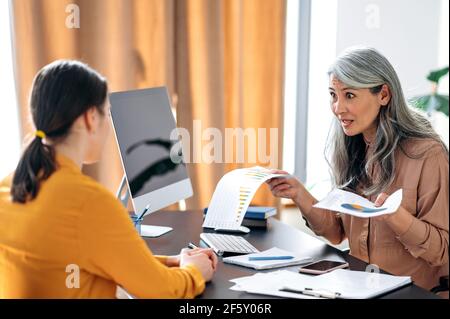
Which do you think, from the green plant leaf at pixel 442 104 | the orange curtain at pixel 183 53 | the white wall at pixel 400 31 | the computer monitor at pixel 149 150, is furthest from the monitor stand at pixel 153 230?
the white wall at pixel 400 31

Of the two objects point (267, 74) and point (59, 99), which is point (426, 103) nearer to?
point (267, 74)

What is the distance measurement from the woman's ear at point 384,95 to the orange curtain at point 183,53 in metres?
1.25

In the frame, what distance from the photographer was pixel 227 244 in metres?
1.89

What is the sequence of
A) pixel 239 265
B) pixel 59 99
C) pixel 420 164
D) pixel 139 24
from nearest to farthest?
pixel 59 99
pixel 239 265
pixel 420 164
pixel 139 24

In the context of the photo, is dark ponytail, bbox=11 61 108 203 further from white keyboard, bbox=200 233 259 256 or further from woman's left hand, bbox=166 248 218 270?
white keyboard, bbox=200 233 259 256

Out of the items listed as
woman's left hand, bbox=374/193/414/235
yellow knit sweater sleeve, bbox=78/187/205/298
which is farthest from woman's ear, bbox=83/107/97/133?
woman's left hand, bbox=374/193/414/235

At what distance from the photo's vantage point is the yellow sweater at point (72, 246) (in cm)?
129

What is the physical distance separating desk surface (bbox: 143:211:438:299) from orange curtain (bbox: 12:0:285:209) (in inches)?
34.1

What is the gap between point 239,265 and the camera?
1717mm

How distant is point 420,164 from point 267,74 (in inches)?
58.9

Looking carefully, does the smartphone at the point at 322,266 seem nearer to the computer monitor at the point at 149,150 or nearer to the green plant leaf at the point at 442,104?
the computer monitor at the point at 149,150

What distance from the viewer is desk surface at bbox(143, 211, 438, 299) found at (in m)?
1.52

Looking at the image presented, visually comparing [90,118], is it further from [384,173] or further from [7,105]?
[7,105]
